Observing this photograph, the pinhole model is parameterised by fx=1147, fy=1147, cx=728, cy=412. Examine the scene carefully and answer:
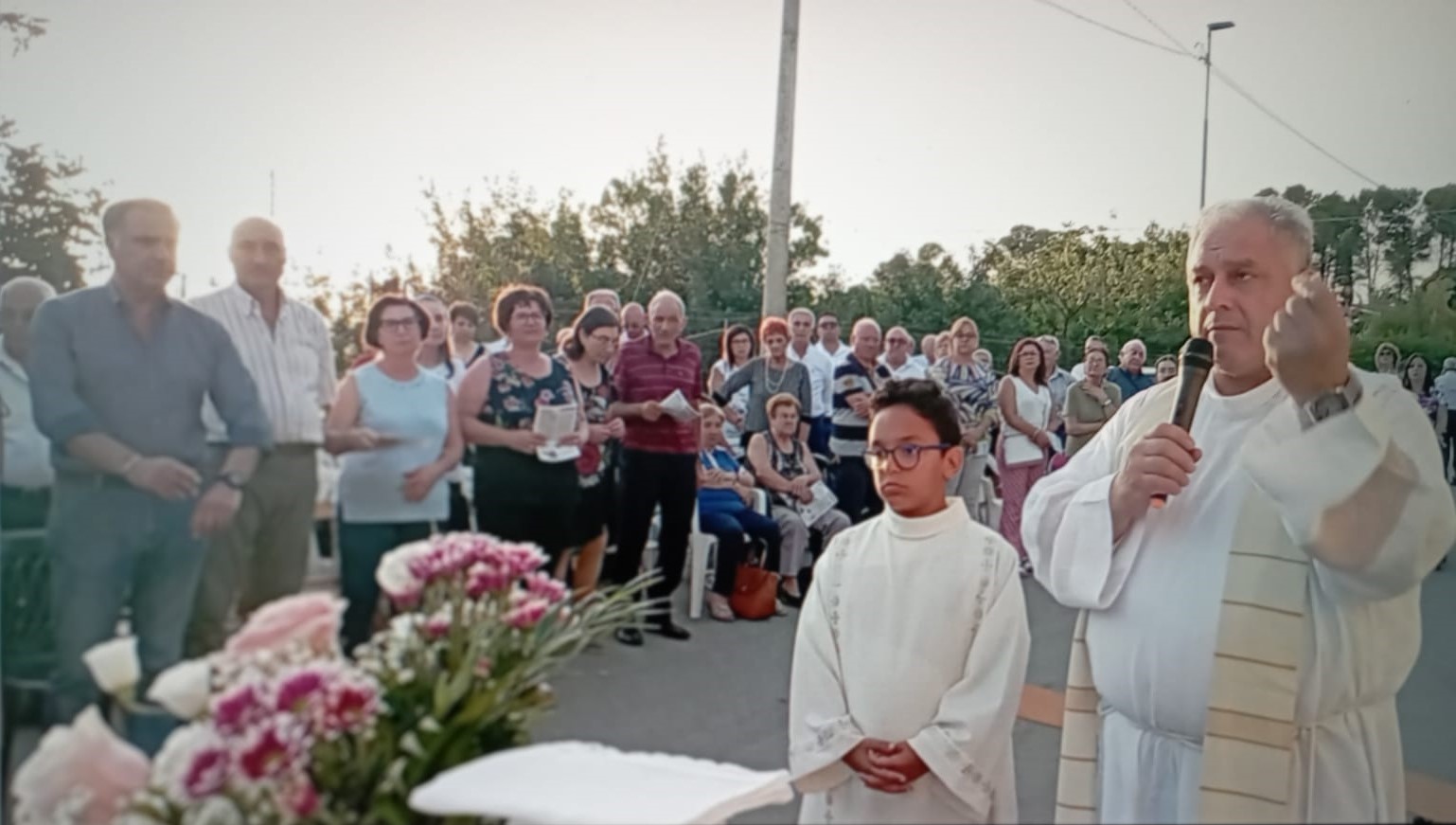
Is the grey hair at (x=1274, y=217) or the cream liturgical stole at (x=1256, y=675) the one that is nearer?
the cream liturgical stole at (x=1256, y=675)

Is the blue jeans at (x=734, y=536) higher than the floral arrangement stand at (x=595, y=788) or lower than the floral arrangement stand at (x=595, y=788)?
higher

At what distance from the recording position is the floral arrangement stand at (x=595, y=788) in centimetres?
152

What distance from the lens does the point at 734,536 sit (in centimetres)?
254

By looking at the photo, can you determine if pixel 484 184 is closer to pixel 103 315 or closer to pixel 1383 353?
pixel 103 315

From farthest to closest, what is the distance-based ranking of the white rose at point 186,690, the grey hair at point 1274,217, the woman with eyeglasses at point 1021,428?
the woman with eyeglasses at point 1021,428
the grey hair at point 1274,217
the white rose at point 186,690

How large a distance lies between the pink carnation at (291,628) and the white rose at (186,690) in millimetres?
49

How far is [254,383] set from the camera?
73.1 inches

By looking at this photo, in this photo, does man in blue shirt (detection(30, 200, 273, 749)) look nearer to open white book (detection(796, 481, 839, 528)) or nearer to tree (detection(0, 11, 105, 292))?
tree (detection(0, 11, 105, 292))

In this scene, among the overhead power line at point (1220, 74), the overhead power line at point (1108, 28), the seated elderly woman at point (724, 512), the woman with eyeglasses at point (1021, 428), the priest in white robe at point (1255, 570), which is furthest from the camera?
the seated elderly woman at point (724, 512)

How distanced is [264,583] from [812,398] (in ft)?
3.70

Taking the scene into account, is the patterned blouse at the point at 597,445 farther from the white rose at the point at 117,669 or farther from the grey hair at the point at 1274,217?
the grey hair at the point at 1274,217

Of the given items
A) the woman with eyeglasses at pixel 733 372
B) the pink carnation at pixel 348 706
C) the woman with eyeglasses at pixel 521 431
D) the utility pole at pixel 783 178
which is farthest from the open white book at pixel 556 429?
the pink carnation at pixel 348 706

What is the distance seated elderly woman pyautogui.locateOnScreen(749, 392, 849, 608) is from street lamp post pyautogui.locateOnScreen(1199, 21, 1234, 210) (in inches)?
35.6

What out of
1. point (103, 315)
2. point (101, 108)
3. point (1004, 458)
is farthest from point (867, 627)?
point (101, 108)
